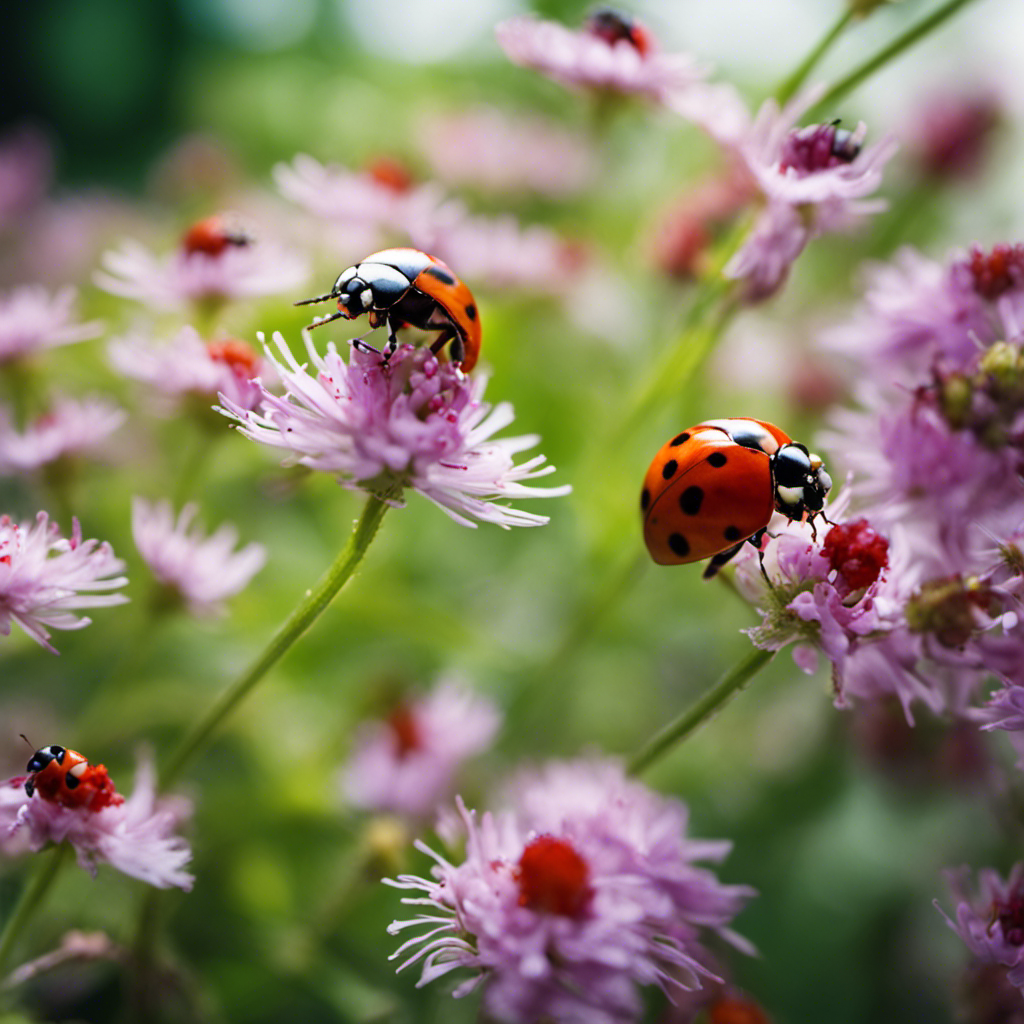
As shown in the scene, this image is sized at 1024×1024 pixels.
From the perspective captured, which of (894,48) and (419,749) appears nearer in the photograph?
(894,48)

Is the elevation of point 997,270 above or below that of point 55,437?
above

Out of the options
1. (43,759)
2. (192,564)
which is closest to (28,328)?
(192,564)

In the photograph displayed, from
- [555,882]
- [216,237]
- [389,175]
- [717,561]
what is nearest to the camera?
[555,882]

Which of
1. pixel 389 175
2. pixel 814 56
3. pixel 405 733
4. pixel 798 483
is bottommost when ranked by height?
pixel 405 733

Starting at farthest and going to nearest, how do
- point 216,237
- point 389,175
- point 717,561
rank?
1. point 389,175
2. point 216,237
3. point 717,561

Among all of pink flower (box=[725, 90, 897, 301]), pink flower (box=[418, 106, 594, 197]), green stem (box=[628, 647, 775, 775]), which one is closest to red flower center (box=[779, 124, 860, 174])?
pink flower (box=[725, 90, 897, 301])

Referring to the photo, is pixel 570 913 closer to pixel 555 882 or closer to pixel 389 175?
pixel 555 882

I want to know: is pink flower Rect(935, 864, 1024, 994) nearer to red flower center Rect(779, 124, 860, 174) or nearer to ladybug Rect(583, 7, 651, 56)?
red flower center Rect(779, 124, 860, 174)

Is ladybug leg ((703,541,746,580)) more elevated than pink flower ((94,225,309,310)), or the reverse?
ladybug leg ((703,541,746,580))

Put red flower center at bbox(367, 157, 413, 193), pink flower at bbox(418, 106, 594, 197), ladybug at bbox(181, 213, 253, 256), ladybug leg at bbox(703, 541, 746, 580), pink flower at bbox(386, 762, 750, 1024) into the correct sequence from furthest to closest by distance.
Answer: pink flower at bbox(418, 106, 594, 197), red flower center at bbox(367, 157, 413, 193), ladybug at bbox(181, 213, 253, 256), ladybug leg at bbox(703, 541, 746, 580), pink flower at bbox(386, 762, 750, 1024)
